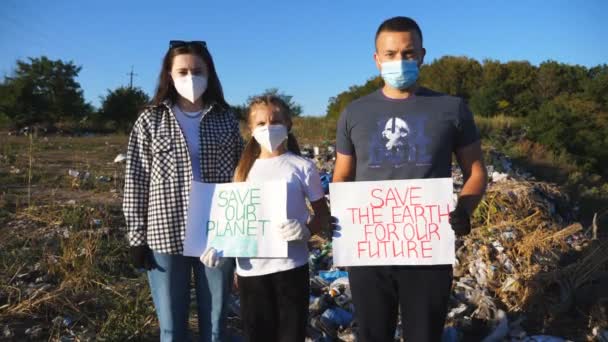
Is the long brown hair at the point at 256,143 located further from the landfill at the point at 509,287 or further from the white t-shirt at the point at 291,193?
the landfill at the point at 509,287

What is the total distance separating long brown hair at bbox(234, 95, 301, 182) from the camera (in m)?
2.32

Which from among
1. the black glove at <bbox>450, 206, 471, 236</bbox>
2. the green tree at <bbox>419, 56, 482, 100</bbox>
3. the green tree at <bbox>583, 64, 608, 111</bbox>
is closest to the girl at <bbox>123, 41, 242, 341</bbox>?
the black glove at <bbox>450, 206, 471, 236</bbox>

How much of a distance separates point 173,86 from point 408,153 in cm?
120

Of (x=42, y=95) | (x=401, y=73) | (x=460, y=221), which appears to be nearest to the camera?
(x=460, y=221)

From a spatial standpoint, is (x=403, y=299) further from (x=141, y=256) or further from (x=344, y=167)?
(x=141, y=256)

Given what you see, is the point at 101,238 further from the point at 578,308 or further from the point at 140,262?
the point at 578,308

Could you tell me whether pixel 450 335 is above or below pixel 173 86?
below

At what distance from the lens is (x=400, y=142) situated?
2.00m

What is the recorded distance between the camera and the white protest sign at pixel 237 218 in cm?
219

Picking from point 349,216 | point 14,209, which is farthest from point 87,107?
point 349,216

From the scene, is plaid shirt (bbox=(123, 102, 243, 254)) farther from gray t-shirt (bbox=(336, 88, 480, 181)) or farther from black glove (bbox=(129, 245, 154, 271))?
gray t-shirt (bbox=(336, 88, 480, 181))

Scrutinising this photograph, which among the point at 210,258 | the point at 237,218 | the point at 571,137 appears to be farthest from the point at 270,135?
the point at 571,137

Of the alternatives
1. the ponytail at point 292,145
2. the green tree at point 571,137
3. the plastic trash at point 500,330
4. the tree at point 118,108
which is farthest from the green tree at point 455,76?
the ponytail at point 292,145

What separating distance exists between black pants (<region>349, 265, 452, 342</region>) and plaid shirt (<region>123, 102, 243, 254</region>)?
2.83ft
